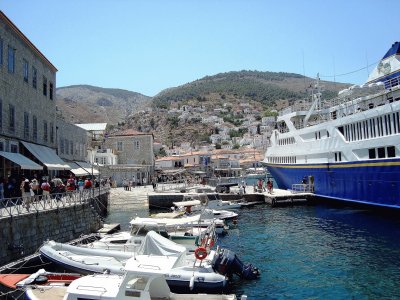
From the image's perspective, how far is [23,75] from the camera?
2494 cm

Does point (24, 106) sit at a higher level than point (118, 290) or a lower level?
higher

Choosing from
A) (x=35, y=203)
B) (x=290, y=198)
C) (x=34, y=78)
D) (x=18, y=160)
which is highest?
(x=34, y=78)

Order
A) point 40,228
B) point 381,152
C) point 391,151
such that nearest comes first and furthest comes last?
point 40,228, point 391,151, point 381,152

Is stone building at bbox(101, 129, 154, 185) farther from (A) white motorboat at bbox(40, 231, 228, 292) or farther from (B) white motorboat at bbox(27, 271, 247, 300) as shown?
(B) white motorboat at bbox(27, 271, 247, 300)

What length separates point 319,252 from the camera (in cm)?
1841

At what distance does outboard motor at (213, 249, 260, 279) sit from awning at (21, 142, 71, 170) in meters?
Answer: 17.0

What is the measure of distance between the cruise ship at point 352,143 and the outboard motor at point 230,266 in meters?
15.4

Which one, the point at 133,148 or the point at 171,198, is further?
the point at 133,148

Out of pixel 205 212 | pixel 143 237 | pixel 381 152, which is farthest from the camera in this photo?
pixel 381 152

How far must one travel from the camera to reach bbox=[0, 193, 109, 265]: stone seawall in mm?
14453

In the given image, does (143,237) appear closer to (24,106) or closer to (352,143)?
(24,106)

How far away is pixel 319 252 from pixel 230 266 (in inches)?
262

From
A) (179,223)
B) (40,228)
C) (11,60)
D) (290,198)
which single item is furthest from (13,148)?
(290,198)

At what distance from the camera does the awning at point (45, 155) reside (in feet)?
83.5
